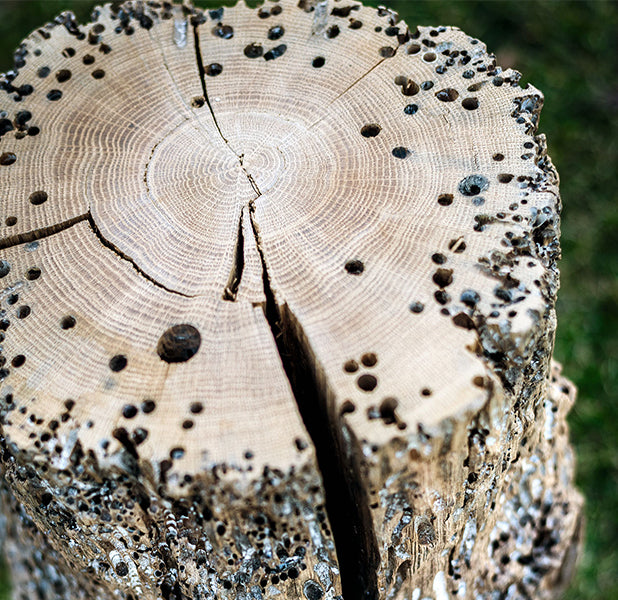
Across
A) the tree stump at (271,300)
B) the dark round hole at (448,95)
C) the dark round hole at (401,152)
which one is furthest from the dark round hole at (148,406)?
the dark round hole at (448,95)

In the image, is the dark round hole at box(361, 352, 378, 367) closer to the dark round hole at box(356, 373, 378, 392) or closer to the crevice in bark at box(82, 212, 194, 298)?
the dark round hole at box(356, 373, 378, 392)

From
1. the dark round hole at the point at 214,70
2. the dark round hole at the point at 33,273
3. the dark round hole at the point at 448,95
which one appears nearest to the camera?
the dark round hole at the point at 33,273

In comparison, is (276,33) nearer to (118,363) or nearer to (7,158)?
(7,158)

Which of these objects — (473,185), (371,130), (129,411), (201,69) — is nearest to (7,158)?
(201,69)

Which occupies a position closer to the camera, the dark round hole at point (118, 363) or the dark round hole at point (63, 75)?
the dark round hole at point (118, 363)

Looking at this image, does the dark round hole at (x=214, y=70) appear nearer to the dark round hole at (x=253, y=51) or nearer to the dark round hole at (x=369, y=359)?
the dark round hole at (x=253, y=51)

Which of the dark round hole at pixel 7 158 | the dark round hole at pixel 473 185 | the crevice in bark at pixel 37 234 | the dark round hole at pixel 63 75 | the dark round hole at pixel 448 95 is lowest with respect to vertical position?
the crevice in bark at pixel 37 234

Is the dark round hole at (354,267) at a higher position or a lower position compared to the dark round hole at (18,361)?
higher

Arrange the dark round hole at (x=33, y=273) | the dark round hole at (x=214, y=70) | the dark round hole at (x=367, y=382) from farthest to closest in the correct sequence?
1. the dark round hole at (x=214, y=70)
2. the dark round hole at (x=33, y=273)
3. the dark round hole at (x=367, y=382)
